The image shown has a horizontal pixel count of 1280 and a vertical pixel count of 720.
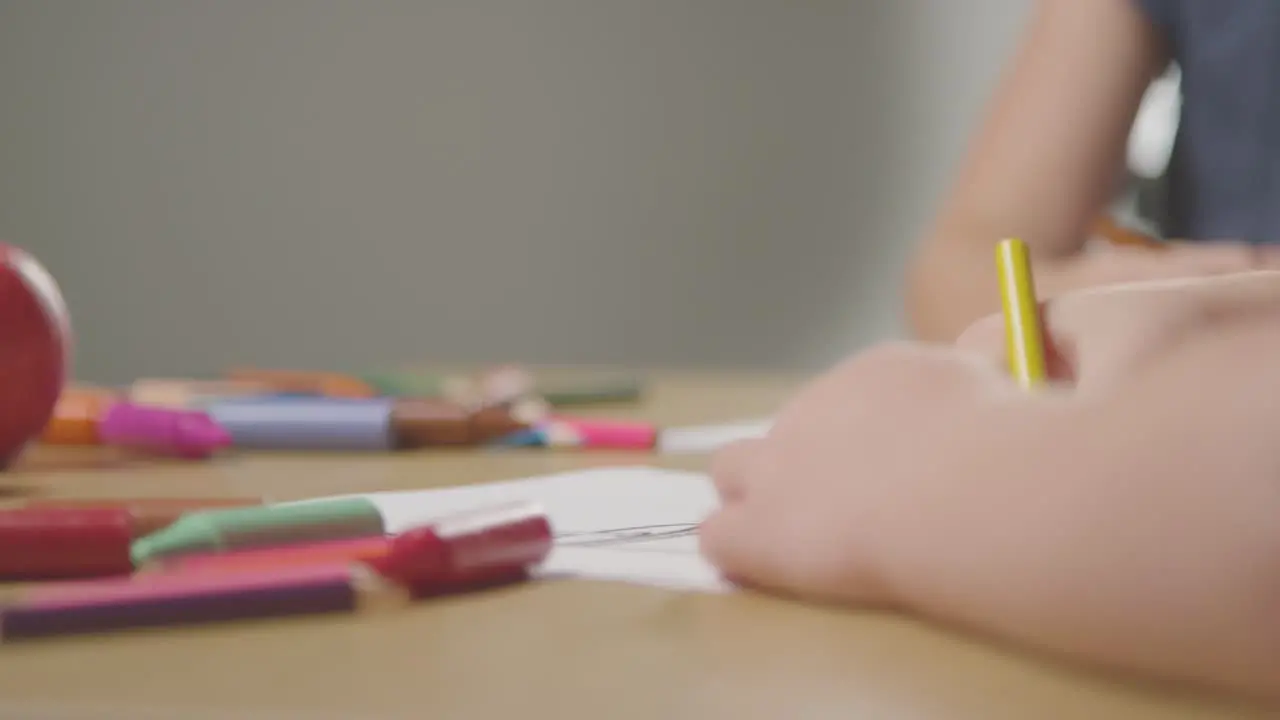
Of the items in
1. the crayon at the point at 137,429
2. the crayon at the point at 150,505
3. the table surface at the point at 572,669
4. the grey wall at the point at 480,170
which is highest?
the grey wall at the point at 480,170

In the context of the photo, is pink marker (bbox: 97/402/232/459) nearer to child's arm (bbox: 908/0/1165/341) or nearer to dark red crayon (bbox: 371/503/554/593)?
dark red crayon (bbox: 371/503/554/593)

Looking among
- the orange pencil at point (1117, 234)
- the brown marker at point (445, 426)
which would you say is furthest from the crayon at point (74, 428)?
the orange pencil at point (1117, 234)

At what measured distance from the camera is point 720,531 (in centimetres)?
26

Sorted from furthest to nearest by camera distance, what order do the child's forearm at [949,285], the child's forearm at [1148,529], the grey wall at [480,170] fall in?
the grey wall at [480,170] < the child's forearm at [949,285] < the child's forearm at [1148,529]

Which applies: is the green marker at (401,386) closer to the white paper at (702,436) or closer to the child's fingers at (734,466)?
the white paper at (702,436)

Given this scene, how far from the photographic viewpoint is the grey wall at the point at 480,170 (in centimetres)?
122

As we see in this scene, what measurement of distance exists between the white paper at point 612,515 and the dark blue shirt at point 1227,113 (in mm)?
387

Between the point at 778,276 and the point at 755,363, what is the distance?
8cm

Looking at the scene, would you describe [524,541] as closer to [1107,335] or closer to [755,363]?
[1107,335]

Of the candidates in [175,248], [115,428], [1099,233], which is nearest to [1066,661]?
[115,428]

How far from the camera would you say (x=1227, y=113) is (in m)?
0.67

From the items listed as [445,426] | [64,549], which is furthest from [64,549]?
[445,426]

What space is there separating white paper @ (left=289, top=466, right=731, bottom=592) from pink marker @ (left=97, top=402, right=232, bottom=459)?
0.12 m

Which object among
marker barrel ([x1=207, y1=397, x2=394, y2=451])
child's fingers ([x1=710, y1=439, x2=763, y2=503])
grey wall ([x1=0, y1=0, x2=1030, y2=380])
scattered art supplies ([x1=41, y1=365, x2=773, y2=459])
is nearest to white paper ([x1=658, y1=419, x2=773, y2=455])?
scattered art supplies ([x1=41, y1=365, x2=773, y2=459])
